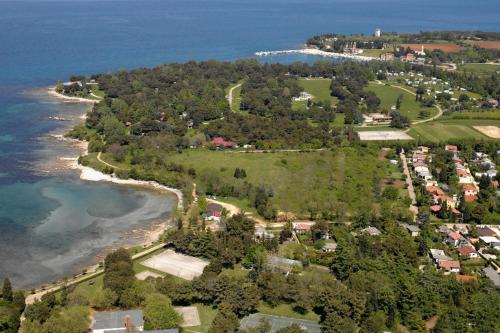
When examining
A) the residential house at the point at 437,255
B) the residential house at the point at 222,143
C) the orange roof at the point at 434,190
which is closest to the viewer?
the residential house at the point at 437,255

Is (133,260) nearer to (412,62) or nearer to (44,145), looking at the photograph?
(44,145)

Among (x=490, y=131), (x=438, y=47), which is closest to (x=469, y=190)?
(x=490, y=131)

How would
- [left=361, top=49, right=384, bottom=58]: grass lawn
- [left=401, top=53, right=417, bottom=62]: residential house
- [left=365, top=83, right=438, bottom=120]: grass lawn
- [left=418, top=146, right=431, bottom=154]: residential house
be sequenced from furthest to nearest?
1. [left=361, top=49, right=384, bottom=58]: grass lawn
2. [left=401, top=53, right=417, bottom=62]: residential house
3. [left=365, top=83, right=438, bottom=120]: grass lawn
4. [left=418, top=146, right=431, bottom=154]: residential house

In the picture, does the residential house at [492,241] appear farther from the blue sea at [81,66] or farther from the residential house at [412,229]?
the blue sea at [81,66]

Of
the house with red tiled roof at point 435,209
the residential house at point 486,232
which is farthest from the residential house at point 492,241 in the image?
the house with red tiled roof at point 435,209

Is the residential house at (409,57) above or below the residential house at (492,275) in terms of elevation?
above

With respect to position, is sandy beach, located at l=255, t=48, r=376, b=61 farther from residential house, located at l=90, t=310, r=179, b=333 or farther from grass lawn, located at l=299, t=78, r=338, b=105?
residential house, located at l=90, t=310, r=179, b=333

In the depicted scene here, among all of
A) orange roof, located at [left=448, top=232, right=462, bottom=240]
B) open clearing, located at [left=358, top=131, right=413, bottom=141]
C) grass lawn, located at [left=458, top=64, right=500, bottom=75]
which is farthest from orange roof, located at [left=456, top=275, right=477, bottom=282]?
grass lawn, located at [left=458, top=64, right=500, bottom=75]
